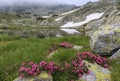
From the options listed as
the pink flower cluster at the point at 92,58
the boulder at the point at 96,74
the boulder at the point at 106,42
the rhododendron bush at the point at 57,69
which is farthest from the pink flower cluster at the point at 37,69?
the boulder at the point at 106,42

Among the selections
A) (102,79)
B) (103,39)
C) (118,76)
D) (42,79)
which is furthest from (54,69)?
(103,39)

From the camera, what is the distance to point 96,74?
11.2 meters

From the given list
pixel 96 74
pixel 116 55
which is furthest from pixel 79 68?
pixel 116 55

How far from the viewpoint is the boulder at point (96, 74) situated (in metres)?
10.9

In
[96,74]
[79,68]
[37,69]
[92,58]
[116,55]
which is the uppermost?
[37,69]

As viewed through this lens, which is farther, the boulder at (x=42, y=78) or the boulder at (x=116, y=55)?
the boulder at (x=116, y=55)

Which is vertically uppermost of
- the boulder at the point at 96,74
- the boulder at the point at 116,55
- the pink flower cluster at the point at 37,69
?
the pink flower cluster at the point at 37,69

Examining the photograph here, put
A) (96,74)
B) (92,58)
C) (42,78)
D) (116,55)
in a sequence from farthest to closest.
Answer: (116,55) < (92,58) < (96,74) < (42,78)

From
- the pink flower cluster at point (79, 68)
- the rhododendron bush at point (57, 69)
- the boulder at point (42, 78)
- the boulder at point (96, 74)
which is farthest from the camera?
the pink flower cluster at point (79, 68)

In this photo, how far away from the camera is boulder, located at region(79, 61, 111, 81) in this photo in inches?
430

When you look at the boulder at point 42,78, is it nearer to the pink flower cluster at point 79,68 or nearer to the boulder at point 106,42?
the pink flower cluster at point 79,68

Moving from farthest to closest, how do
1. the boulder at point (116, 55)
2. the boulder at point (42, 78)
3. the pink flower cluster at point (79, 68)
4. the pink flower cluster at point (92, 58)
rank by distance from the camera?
the boulder at point (116, 55) → the pink flower cluster at point (92, 58) → the pink flower cluster at point (79, 68) → the boulder at point (42, 78)

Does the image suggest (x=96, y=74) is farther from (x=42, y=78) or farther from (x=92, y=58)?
(x=42, y=78)

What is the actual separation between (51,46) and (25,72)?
6.22m
